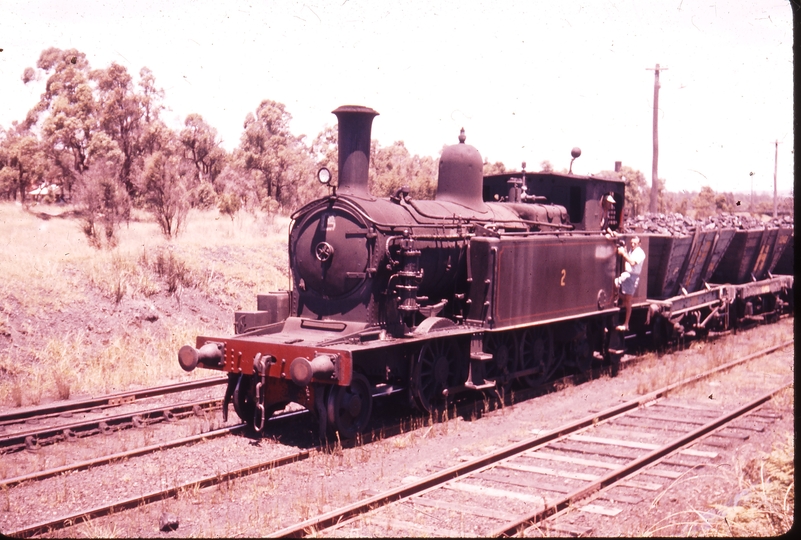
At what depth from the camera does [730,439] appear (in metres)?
7.89

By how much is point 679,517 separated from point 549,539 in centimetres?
137

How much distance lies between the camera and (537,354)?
34.2 ft

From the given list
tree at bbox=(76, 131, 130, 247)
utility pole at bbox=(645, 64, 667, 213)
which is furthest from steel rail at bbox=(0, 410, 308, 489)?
utility pole at bbox=(645, 64, 667, 213)

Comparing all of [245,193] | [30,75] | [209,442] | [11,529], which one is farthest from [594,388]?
[245,193]

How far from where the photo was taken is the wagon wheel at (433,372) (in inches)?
332

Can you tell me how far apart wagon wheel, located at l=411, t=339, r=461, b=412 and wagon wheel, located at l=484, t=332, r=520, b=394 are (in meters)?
0.58

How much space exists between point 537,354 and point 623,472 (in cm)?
389

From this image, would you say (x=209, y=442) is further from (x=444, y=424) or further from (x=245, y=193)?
(x=245, y=193)

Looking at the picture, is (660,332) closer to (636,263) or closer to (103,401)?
(636,263)

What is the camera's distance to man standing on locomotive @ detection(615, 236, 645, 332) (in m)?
11.7

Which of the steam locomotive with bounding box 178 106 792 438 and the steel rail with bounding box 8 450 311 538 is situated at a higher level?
the steam locomotive with bounding box 178 106 792 438

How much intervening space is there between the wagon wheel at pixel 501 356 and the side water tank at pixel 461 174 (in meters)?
1.78

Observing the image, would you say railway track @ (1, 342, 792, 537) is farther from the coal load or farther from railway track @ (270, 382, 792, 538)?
the coal load

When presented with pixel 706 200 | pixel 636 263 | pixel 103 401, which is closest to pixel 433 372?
pixel 103 401
